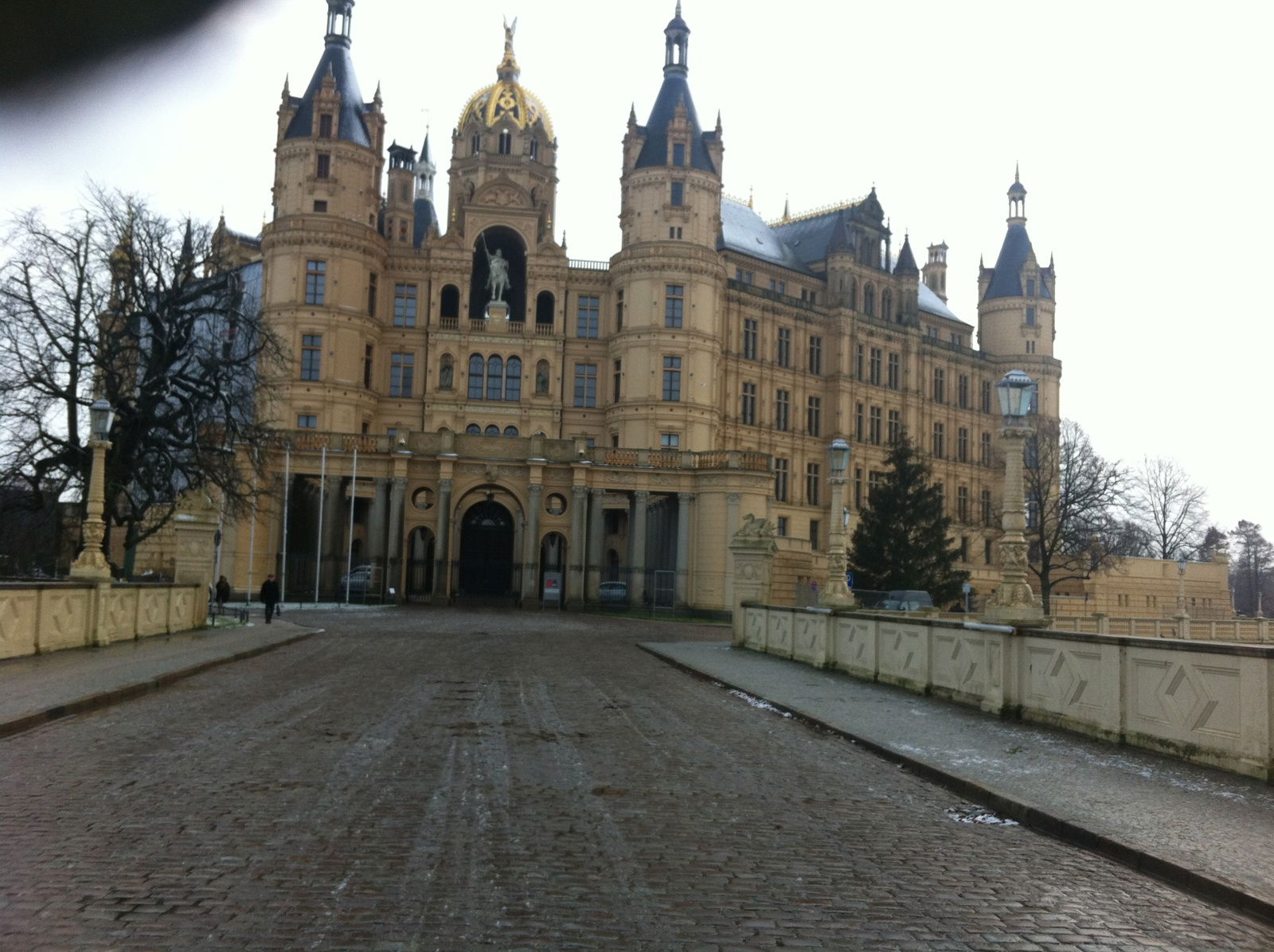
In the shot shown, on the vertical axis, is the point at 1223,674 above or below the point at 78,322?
below

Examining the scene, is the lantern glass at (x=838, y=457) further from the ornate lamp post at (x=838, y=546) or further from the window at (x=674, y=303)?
the window at (x=674, y=303)

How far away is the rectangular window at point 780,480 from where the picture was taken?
7325 centimetres

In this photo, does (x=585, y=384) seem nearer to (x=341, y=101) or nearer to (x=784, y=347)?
(x=784, y=347)

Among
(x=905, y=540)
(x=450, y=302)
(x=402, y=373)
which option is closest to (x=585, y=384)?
(x=450, y=302)

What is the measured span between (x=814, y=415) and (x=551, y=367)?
837 inches

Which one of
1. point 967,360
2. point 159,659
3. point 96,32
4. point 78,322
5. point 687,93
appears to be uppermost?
point 687,93

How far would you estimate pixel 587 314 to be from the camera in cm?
6725

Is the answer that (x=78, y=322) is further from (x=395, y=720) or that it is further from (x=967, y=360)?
(x=967, y=360)

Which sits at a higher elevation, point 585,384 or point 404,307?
point 404,307

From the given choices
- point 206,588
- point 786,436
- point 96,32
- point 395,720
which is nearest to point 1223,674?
point 395,720

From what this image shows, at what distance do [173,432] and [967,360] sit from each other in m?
69.6

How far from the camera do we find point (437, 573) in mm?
51844

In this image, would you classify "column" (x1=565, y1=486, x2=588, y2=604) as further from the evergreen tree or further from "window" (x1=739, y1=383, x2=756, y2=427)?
"window" (x1=739, y1=383, x2=756, y2=427)

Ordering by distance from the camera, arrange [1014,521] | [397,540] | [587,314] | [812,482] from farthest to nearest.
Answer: [812,482] → [587,314] → [397,540] → [1014,521]
